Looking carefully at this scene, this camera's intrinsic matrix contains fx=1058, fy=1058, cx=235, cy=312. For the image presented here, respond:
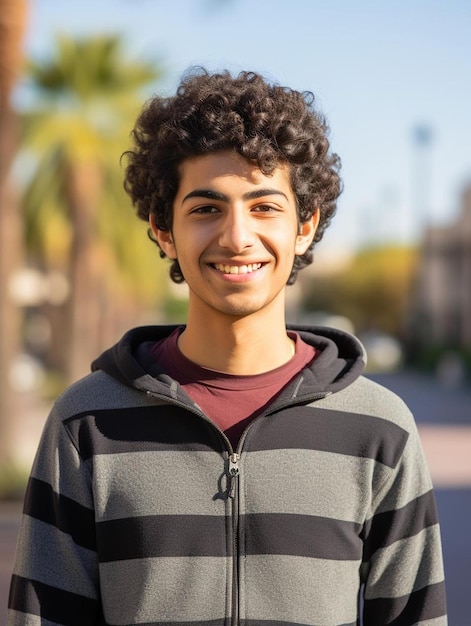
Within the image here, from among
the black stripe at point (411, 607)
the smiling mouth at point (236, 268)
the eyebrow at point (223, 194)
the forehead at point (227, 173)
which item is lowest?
the black stripe at point (411, 607)

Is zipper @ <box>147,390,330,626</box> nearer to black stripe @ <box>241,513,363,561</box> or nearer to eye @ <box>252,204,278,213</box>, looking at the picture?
black stripe @ <box>241,513,363,561</box>

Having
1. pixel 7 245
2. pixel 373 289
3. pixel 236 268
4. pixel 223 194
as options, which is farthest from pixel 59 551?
pixel 373 289

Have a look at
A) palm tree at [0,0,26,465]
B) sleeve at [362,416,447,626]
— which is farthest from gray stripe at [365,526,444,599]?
palm tree at [0,0,26,465]

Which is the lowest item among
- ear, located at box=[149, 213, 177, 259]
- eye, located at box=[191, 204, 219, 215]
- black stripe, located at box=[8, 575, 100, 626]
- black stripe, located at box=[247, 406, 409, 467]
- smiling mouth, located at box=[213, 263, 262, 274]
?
black stripe, located at box=[8, 575, 100, 626]

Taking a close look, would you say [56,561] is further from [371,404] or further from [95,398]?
[371,404]

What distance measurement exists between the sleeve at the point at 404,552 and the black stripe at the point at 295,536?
110 millimetres

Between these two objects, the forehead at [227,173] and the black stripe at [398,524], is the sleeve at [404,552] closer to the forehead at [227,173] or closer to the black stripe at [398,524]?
the black stripe at [398,524]

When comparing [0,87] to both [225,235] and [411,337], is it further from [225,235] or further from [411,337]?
[411,337]

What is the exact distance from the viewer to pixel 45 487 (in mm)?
2348

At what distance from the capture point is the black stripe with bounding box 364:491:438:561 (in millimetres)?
2377

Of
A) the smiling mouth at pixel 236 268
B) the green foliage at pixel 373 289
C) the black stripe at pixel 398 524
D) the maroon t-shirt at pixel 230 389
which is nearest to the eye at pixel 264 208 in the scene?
the smiling mouth at pixel 236 268

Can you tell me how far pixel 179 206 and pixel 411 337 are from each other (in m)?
44.1

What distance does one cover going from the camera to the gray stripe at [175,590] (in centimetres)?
226

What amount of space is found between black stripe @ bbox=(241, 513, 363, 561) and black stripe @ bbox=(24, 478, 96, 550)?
343 millimetres
